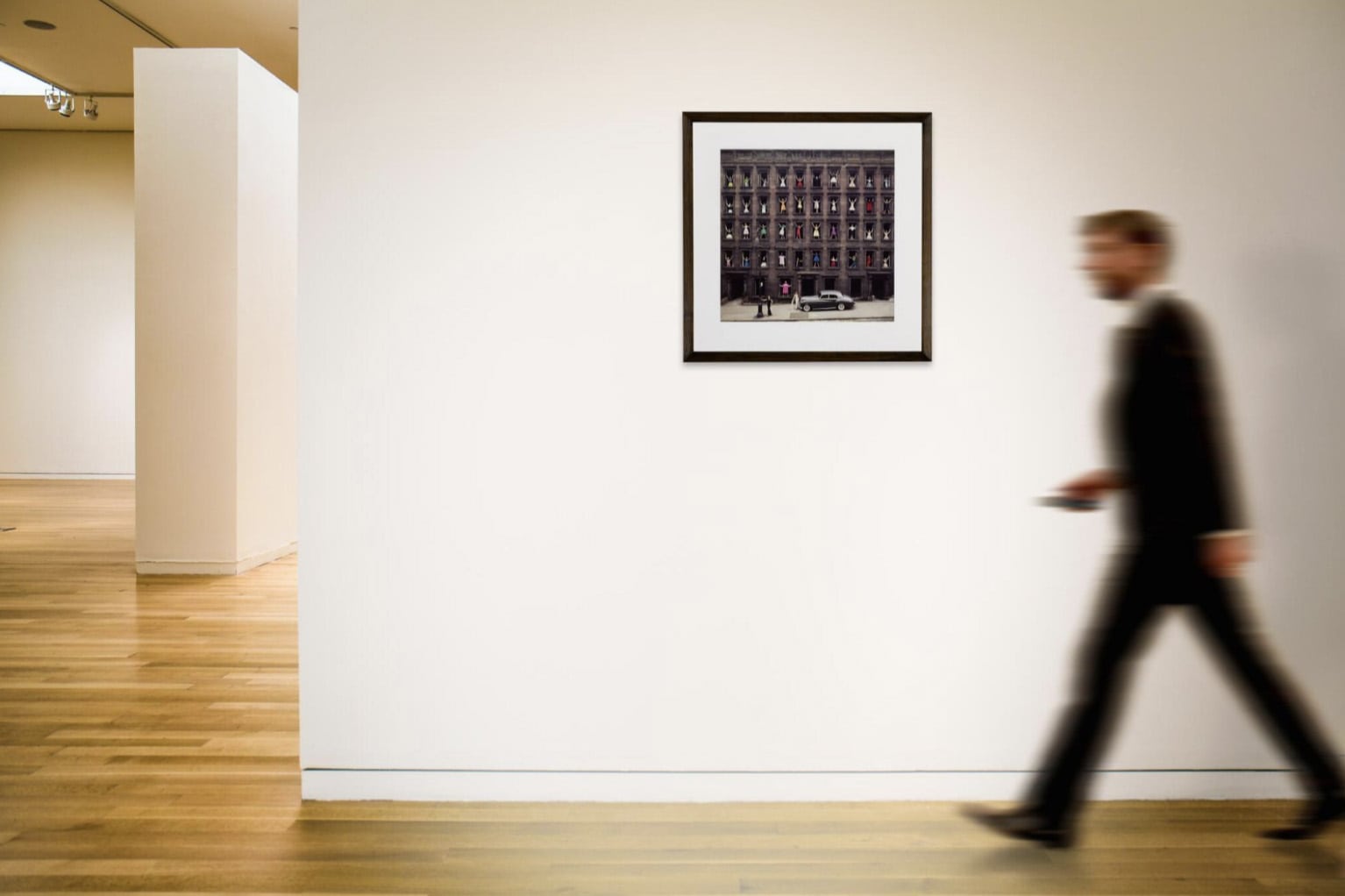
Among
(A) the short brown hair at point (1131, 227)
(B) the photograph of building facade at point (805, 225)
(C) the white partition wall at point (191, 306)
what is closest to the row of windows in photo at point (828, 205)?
(B) the photograph of building facade at point (805, 225)

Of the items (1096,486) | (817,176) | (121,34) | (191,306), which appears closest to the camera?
(1096,486)

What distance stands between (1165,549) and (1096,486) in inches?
8.5

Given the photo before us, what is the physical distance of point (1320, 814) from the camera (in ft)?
7.43

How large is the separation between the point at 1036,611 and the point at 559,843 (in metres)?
1.56

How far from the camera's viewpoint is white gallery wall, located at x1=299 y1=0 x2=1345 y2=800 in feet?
8.90

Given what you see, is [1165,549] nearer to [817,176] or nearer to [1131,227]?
[1131,227]

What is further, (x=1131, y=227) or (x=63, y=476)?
(x=63, y=476)

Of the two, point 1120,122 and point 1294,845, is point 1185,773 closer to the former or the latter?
point 1294,845

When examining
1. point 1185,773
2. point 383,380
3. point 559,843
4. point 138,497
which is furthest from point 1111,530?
point 138,497

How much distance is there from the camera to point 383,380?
9.00ft

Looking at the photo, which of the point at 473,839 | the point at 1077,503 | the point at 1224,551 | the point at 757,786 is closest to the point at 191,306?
the point at 473,839

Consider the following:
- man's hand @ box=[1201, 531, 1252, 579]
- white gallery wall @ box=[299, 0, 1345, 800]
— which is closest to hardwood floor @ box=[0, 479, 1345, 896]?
white gallery wall @ box=[299, 0, 1345, 800]

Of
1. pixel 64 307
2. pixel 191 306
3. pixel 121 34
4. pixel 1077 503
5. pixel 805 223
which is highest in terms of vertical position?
pixel 121 34

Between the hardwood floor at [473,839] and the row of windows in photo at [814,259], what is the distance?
1.63 metres
